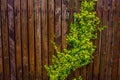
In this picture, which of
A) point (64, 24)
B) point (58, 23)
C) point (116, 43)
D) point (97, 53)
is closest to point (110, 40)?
point (116, 43)

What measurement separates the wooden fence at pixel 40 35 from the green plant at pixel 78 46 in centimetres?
12

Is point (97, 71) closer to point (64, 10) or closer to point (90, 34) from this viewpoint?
point (90, 34)

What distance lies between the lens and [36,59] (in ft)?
17.9

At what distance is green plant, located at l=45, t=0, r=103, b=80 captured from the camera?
5344 mm

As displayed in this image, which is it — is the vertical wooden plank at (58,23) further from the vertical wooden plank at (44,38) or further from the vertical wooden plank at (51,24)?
the vertical wooden plank at (44,38)

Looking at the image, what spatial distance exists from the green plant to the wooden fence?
0.12 m

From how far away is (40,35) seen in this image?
17.6 feet

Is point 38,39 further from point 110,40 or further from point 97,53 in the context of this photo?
point 110,40

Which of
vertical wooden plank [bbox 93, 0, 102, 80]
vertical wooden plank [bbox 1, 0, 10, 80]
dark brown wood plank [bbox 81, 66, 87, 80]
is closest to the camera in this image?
vertical wooden plank [bbox 1, 0, 10, 80]

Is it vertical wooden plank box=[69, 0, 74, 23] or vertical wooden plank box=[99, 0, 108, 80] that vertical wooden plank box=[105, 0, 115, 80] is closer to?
vertical wooden plank box=[99, 0, 108, 80]

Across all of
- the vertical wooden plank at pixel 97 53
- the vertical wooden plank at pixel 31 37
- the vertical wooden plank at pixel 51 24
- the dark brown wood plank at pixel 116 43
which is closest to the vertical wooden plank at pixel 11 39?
the vertical wooden plank at pixel 31 37

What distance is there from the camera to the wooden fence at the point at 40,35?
17.4 feet

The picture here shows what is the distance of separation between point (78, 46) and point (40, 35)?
785 millimetres

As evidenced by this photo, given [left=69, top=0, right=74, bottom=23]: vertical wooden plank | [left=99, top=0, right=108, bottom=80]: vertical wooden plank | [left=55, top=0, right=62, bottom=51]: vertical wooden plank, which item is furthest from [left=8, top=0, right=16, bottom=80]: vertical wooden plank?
[left=99, top=0, right=108, bottom=80]: vertical wooden plank
